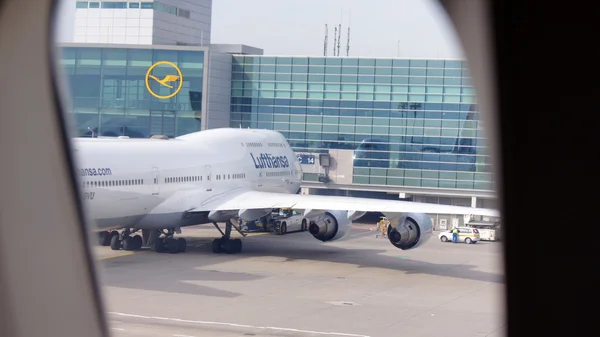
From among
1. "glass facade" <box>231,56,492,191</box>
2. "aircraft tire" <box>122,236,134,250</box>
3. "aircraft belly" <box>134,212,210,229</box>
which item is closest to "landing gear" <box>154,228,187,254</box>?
"aircraft belly" <box>134,212,210,229</box>

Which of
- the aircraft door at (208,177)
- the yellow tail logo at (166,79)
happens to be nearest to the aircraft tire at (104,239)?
the aircraft door at (208,177)

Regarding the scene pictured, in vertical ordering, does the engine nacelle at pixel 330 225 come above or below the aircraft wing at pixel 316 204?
below

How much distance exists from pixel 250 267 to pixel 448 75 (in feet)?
57.2

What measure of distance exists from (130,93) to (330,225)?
18.1m

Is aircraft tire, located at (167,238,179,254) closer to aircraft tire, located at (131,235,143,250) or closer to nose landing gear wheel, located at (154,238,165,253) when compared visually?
nose landing gear wheel, located at (154,238,165,253)

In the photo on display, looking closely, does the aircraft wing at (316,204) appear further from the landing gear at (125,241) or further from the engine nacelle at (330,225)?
the landing gear at (125,241)

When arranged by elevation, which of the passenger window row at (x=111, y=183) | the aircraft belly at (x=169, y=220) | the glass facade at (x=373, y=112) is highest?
the glass facade at (x=373, y=112)

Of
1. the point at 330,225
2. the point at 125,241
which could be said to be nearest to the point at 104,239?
the point at 125,241

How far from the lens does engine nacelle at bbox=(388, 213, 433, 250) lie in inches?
790

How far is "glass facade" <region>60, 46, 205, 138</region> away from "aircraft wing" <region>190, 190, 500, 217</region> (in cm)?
1305

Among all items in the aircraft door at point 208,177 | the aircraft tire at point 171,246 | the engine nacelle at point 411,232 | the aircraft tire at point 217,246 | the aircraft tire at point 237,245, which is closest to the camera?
the engine nacelle at point 411,232

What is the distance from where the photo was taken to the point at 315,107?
3616cm

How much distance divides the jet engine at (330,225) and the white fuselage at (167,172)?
10.6 ft

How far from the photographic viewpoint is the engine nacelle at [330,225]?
70.0ft
